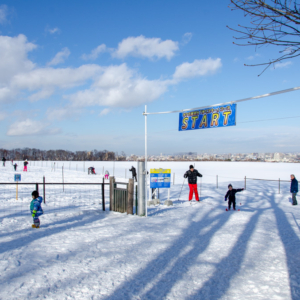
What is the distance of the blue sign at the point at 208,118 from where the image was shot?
745cm

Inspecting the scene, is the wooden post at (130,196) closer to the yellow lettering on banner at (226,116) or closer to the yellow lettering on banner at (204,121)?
the yellow lettering on banner at (204,121)

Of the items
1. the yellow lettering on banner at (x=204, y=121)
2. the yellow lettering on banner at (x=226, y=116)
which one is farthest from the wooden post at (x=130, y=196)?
the yellow lettering on banner at (x=226, y=116)

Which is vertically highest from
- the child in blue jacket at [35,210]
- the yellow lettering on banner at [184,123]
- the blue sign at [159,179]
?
the yellow lettering on banner at [184,123]

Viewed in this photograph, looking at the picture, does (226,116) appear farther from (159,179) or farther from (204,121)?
(159,179)

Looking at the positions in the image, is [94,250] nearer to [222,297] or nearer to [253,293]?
[222,297]

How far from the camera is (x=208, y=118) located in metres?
7.94

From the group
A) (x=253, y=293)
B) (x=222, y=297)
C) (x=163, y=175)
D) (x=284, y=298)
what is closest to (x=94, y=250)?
(x=222, y=297)

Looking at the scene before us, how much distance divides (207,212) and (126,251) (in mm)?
5462

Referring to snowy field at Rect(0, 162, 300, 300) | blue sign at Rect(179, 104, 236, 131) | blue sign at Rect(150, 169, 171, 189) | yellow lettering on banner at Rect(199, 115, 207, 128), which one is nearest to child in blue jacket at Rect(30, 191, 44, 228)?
snowy field at Rect(0, 162, 300, 300)

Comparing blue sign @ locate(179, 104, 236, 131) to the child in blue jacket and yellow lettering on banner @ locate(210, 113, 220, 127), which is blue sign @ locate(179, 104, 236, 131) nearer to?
yellow lettering on banner @ locate(210, 113, 220, 127)

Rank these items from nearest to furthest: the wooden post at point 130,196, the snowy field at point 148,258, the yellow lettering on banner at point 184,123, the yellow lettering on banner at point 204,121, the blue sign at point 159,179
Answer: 1. the snowy field at point 148,258
2. the yellow lettering on banner at point 204,121
3. the yellow lettering on banner at point 184,123
4. the wooden post at point 130,196
5. the blue sign at point 159,179

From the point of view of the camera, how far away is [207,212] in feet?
32.2

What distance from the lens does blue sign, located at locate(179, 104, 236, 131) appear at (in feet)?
24.5

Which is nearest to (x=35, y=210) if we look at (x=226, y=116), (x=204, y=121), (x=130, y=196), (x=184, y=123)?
(x=130, y=196)
